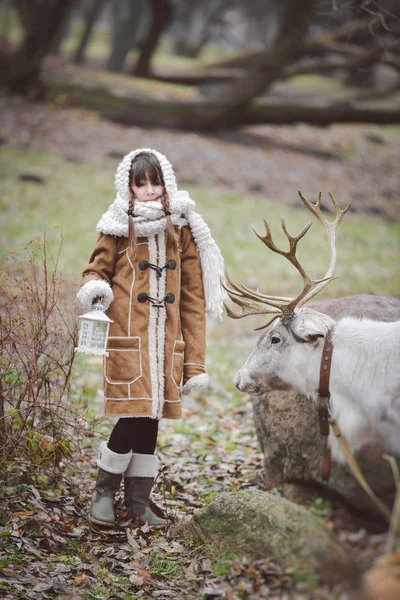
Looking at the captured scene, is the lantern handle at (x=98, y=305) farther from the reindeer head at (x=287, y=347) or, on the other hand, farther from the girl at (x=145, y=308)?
the reindeer head at (x=287, y=347)

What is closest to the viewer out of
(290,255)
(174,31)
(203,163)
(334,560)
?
(334,560)

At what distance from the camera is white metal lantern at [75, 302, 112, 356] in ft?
11.5

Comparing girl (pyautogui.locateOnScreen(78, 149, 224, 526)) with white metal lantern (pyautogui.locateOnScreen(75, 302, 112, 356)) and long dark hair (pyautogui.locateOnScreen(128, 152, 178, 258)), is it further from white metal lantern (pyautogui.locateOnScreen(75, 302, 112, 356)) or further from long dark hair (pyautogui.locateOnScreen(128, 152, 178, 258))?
white metal lantern (pyautogui.locateOnScreen(75, 302, 112, 356))

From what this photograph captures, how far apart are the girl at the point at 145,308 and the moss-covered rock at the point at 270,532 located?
0.54m

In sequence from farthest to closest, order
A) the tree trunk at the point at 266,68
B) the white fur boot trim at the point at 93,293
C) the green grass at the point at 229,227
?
the tree trunk at the point at 266,68 < the green grass at the point at 229,227 < the white fur boot trim at the point at 93,293

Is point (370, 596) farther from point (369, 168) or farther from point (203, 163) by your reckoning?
point (369, 168)

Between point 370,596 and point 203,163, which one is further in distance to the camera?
point 203,163

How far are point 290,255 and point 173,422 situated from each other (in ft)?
9.25

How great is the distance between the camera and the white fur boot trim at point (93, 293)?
3.60 meters

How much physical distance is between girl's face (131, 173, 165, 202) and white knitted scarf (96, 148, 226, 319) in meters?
0.06

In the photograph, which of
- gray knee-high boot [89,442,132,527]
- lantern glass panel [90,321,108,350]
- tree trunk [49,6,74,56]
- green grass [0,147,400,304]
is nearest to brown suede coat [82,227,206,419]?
lantern glass panel [90,321,108,350]

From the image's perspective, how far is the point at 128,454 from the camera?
3.93 metres

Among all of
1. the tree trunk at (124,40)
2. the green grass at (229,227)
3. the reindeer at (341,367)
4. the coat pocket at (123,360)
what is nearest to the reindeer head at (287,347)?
the reindeer at (341,367)

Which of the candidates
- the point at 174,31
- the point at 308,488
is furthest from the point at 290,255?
the point at 174,31
